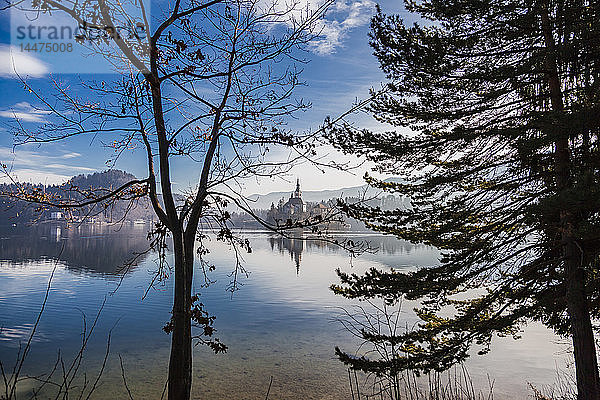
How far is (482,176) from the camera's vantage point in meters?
8.57

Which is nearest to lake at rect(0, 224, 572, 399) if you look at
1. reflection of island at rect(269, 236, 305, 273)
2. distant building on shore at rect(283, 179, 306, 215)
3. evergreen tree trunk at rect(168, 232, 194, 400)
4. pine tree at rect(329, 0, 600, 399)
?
evergreen tree trunk at rect(168, 232, 194, 400)

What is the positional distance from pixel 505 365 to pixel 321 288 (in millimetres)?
17258

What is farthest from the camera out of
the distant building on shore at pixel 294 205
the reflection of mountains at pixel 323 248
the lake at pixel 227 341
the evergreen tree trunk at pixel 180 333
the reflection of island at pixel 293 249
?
the distant building on shore at pixel 294 205

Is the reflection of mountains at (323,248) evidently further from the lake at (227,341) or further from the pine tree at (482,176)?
the pine tree at (482,176)

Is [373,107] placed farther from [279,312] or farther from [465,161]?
[279,312]

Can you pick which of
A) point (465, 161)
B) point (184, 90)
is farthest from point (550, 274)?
point (184, 90)

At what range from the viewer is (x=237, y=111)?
5.96m

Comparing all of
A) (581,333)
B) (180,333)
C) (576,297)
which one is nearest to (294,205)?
(581,333)

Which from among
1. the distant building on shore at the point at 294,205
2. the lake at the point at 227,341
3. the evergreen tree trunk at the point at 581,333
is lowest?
the lake at the point at 227,341

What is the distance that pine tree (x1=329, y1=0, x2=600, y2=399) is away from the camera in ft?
23.5

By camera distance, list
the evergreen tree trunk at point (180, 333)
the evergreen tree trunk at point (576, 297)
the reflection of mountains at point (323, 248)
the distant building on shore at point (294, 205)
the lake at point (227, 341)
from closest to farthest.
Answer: the evergreen tree trunk at point (180, 333)
the evergreen tree trunk at point (576, 297)
the lake at point (227, 341)
the reflection of mountains at point (323, 248)
the distant building on shore at point (294, 205)

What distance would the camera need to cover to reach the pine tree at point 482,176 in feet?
23.5

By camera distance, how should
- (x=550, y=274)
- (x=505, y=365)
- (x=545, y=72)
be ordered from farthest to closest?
(x=505, y=365), (x=550, y=274), (x=545, y=72)

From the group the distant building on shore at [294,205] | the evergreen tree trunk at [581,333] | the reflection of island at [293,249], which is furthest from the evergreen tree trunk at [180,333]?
the distant building on shore at [294,205]
